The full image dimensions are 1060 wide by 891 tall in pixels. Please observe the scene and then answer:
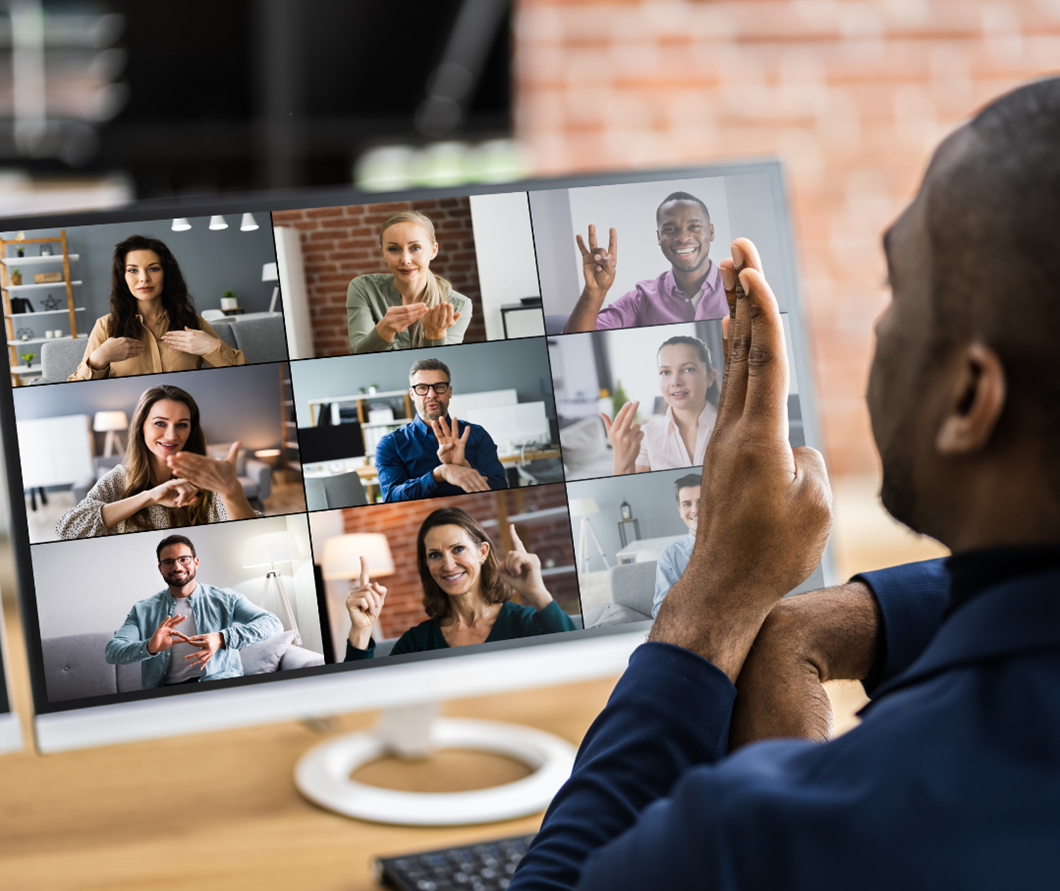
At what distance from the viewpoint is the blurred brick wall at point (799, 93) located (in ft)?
7.22

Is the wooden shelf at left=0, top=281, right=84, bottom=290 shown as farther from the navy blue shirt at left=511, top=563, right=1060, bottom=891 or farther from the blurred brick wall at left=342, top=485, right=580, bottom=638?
the navy blue shirt at left=511, top=563, right=1060, bottom=891

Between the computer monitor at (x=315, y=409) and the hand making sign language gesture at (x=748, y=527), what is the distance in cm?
6

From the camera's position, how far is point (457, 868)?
70 cm

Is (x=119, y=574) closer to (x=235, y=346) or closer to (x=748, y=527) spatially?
(x=235, y=346)

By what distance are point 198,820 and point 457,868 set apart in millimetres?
305

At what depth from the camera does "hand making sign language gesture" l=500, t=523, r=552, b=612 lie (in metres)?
0.63

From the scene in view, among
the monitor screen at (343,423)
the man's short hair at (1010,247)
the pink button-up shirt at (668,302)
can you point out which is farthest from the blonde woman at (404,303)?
the man's short hair at (1010,247)

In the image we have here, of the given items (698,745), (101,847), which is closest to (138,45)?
(101,847)

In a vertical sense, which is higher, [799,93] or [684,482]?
[799,93]

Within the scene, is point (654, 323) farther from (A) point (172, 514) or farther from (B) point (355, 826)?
(B) point (355, 826)

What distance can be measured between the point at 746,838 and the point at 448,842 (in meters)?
0.54

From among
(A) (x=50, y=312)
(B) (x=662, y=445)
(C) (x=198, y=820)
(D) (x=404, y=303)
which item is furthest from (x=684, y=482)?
(C) (x=198, y=820)

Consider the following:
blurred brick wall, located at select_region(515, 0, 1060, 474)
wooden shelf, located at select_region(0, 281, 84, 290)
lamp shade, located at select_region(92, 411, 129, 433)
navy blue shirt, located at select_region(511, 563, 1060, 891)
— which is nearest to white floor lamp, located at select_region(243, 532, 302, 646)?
lamp shade, located at select_region(92, 411, 129, 433)

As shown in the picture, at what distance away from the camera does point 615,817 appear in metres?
0.47
